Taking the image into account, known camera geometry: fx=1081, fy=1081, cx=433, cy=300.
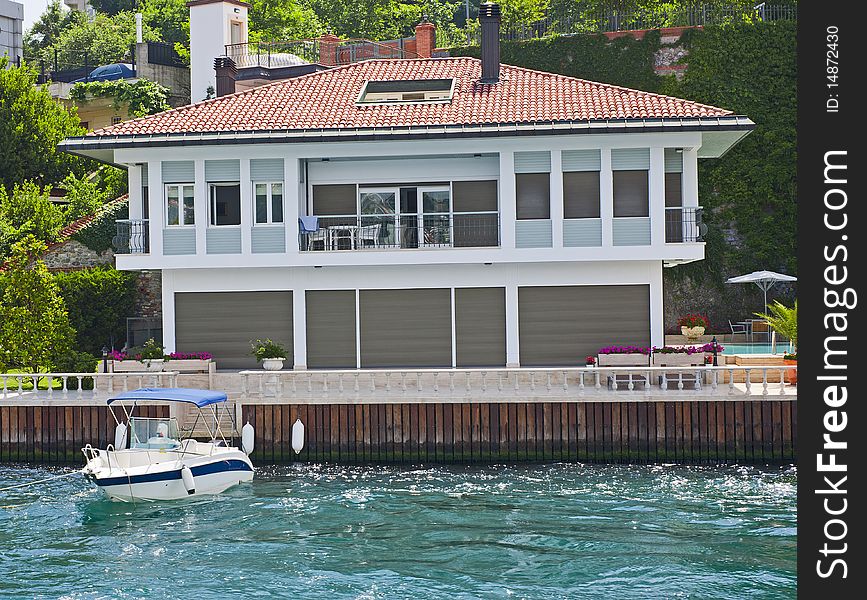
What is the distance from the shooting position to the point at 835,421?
5.19 m

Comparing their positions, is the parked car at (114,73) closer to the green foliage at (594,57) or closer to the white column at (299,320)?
the green foliage at (594,57)

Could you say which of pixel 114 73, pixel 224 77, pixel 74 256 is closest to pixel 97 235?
pixel 74 256

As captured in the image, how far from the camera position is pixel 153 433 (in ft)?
79.6

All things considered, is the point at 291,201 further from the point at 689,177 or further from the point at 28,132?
the point at 28,132

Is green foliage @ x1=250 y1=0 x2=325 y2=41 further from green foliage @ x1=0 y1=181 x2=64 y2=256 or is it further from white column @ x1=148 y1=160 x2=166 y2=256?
white column @ x1=148 y1=160 x2=166 y2=256

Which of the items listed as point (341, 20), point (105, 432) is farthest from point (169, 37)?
point (105, 432)

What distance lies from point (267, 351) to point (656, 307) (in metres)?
10.9

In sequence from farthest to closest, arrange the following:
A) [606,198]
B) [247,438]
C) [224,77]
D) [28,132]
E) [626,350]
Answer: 1. [28,132]
2. [224,77]
3. [606,198]
4. [626,350]
5. [247,438]

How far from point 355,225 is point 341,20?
1908 inches

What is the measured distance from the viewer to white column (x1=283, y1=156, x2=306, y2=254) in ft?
100

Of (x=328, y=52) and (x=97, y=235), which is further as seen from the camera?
(x=328, y=52)

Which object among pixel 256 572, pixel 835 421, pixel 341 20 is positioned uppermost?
pixel 341 20

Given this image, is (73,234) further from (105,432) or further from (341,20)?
(341,20)

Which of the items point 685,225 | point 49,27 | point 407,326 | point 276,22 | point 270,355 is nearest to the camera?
point 270,355
